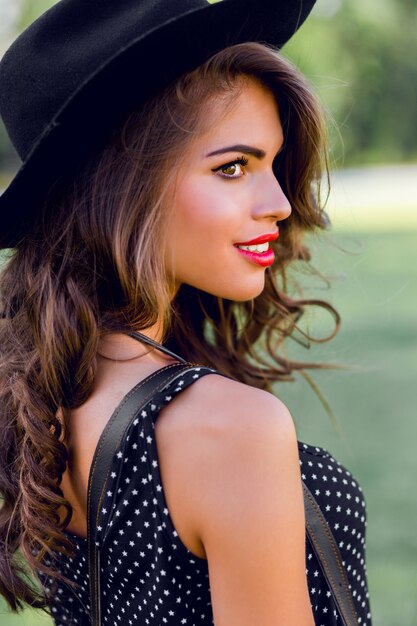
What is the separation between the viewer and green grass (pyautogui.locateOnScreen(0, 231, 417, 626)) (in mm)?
4238

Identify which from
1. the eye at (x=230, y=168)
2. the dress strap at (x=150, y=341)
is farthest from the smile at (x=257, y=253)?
the dress strap at (x=150, y=341)

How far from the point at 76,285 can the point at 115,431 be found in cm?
38

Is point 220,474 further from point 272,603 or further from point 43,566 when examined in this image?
point 43,566

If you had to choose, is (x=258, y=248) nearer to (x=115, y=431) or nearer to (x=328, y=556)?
(x=115, y=431)

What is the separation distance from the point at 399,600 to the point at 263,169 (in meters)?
2.93

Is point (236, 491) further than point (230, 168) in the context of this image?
No

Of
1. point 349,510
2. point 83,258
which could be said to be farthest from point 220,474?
point 83,258

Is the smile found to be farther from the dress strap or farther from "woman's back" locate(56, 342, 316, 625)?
"woman's back" locate(56, 342, 316, 625)

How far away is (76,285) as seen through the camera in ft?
6.56

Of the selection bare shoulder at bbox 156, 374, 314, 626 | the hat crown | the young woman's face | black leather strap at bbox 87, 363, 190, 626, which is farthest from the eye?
bare shoulder at bbox 156, 374, 314, 626

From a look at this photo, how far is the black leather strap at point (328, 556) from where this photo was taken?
1860 millimetres

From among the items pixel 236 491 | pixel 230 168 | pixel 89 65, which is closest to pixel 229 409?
pixel 236 491

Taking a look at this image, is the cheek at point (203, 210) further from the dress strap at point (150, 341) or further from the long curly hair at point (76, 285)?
the dress strap at point (150, 341)

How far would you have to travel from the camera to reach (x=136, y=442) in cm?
175
